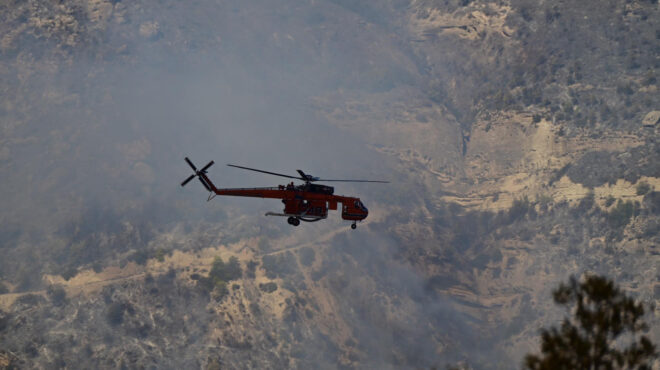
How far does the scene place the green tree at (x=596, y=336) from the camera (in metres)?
33.6

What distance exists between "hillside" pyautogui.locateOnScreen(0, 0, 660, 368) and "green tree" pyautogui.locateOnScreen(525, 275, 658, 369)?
86035 millimetres

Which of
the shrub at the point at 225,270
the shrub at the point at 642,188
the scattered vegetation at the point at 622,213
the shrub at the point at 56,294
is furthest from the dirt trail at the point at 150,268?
the shrub at the point at 642,188

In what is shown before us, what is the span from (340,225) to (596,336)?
121247 mm

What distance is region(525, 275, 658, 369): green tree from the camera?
3362cm

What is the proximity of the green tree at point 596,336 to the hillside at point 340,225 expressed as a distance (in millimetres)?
86035

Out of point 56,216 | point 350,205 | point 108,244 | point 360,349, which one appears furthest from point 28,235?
point 350,205

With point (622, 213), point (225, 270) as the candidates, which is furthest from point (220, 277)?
point (622, 213)

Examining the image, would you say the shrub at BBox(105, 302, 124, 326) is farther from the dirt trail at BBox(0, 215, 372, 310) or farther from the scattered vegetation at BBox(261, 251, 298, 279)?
the scattered vegetation at BBox(261, 251, 298, 279)

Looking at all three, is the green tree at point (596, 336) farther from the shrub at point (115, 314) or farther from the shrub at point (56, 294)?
the shrub at point (56, 294)

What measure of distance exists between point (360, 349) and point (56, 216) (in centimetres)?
8820

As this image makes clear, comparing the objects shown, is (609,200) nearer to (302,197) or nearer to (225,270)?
(225,270)

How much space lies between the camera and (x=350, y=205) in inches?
2099

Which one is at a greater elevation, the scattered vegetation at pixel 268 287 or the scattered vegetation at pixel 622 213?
the scattered vegetation at pixel 622 213

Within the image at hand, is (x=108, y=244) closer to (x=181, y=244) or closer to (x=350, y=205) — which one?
(x=181, y=244)
